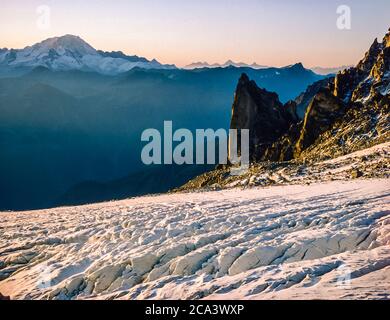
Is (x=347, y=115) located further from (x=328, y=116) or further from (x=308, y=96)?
(x=308, y=96)

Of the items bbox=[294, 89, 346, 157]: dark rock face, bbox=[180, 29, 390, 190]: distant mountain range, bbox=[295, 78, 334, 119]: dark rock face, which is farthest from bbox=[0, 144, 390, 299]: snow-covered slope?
bbox=[295, 78, 334, 119]: dark rock face

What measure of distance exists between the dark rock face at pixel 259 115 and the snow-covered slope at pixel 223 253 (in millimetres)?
71077

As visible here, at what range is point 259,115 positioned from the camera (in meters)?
97.8

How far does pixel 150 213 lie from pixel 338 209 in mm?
10941

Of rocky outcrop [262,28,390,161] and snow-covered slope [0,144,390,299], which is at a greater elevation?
rocky outcrop [262,28,390,161]

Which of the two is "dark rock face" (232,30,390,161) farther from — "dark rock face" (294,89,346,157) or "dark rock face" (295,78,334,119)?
"dark rock face" (295,78,334,119)

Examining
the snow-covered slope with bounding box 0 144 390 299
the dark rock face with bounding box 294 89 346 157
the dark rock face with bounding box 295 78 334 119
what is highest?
the dark rock face with bounding box 295 78 334 119

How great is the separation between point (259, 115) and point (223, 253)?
85315 mm

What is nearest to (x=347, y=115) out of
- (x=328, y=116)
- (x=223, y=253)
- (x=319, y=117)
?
(x=328, y=116)

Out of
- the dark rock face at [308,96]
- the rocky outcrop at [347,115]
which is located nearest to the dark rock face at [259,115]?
the rocky outcrop at [347,115]

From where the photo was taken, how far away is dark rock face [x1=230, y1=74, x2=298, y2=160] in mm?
94375

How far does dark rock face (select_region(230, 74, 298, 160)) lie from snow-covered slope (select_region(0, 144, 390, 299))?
71077mm

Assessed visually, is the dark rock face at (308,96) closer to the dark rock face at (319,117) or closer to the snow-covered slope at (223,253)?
the dark rock face at (319,117)
